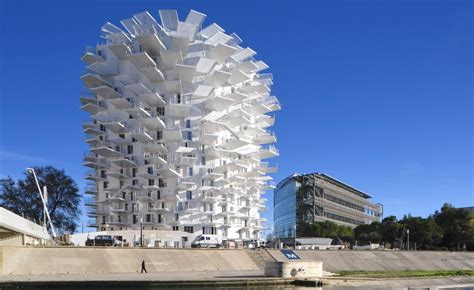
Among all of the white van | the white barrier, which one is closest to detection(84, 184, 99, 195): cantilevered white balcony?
the white van

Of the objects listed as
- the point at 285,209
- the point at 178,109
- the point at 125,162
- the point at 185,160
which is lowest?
the point at 285,209

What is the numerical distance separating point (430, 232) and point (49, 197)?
236 ft

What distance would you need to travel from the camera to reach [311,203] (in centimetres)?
14738

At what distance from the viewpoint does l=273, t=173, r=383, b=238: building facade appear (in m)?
148

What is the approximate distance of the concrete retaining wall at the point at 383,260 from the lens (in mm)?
69938

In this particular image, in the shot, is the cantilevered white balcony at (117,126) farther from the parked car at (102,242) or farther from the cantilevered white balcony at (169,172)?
the parked car at (102,242)

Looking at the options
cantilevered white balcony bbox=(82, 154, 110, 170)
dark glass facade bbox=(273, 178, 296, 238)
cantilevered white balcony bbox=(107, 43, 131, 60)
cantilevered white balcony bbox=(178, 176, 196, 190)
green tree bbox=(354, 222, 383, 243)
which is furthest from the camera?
dark glass facade bbox=(273, 178, 296, 238)

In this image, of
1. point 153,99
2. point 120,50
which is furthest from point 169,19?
point 153,99

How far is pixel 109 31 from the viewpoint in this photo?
324 ft

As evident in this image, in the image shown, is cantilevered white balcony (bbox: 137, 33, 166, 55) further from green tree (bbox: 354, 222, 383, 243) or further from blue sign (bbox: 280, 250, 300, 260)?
green tree (bbox: 354, 222, 383, 243)

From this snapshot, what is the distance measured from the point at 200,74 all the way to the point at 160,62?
24.4 ft

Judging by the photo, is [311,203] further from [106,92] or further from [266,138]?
[106,92]

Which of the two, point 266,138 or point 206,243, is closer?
point 206,243

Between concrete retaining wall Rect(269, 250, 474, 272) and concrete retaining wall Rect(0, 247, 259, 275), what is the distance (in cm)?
781
